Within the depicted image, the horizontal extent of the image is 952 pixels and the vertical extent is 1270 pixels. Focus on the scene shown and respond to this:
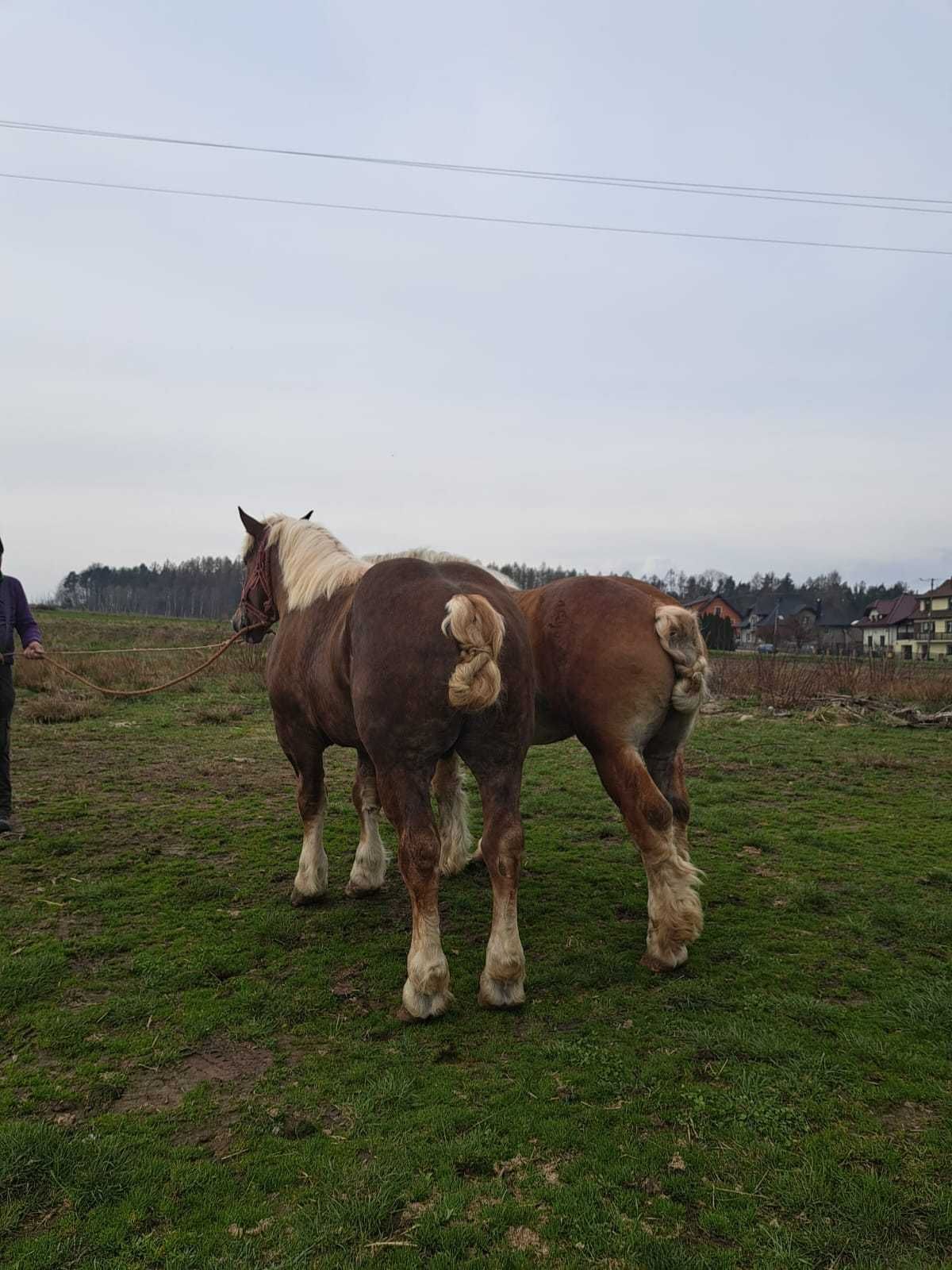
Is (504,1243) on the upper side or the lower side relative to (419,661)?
lower

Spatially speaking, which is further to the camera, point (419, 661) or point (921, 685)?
point (921, 685)

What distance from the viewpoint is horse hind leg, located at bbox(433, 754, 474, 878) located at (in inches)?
211

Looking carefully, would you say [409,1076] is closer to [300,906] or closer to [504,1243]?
[504,1243]

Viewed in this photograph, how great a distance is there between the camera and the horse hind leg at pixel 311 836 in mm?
4688

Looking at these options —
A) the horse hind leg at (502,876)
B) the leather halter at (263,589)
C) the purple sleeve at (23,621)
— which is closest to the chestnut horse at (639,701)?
the horse hind leg at (502,876)

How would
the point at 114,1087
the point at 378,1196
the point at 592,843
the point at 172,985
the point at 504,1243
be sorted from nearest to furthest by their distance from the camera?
the point at 504,1243, the point at 378,1196, the point at 114,1087, the point at 172,985, the point at 592,843

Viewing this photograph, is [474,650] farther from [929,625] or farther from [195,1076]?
[929,625]

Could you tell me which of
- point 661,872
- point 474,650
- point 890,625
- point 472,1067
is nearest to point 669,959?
point 661,872

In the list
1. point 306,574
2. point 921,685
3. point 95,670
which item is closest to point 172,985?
point 306,574

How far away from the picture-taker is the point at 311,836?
Result: 4762 mm

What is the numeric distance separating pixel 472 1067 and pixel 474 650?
1674mm

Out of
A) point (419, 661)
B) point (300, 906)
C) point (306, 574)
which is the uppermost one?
point (306, 574)

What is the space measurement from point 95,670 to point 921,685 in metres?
17.3

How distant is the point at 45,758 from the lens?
8.76m
